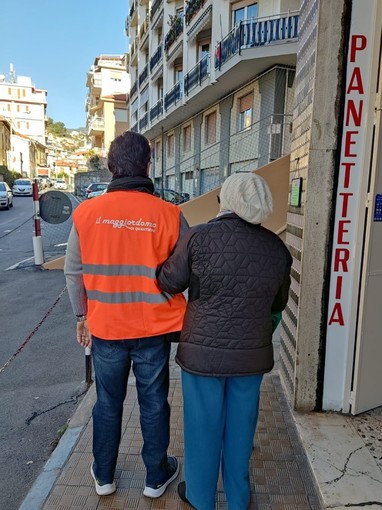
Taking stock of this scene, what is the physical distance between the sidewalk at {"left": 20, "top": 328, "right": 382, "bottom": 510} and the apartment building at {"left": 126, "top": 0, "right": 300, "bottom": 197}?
5801 mm

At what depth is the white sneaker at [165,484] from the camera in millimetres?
2271

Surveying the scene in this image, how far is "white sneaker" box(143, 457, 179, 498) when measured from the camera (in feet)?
7.45

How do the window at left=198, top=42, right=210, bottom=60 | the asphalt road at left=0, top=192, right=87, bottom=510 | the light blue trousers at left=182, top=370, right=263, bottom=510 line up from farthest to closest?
the window at left=198, top=42, right=210, bottom=60
the asphalt road at left=0, top=192, right=87, bottom=510
the light blue trousers at left=182, top=370, right=263, bottom=510

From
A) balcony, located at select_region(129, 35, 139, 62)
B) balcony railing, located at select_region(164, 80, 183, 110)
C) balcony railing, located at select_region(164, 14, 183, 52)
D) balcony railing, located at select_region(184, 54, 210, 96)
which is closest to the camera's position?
balcony railing, located at select_region(184, 54, 210, 96)

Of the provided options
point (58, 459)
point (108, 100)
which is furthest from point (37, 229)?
point (108, 100)

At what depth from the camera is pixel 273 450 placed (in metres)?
2.70

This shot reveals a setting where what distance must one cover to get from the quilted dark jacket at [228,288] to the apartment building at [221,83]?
19.7 feet

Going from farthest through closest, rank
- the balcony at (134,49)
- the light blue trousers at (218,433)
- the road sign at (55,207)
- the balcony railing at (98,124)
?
1. the balcony railing at (98,124)
2. the balcony at (134,49)
3. the road sign at (55,207)
4. the light blue trousers at (218,433)

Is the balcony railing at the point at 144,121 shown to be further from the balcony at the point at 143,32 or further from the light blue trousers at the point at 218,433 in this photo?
the light blue trousers at the point at 218,433

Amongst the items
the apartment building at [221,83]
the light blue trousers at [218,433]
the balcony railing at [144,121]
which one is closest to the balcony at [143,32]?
the apartment building at [221,83]

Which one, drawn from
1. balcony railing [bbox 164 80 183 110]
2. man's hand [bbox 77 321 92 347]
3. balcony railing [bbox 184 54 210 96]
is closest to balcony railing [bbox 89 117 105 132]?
balcony railing [bbox 164 80 183 110]

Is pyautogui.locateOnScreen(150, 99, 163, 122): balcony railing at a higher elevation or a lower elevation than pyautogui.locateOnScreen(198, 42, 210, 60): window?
lower

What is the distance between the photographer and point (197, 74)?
54.5ft

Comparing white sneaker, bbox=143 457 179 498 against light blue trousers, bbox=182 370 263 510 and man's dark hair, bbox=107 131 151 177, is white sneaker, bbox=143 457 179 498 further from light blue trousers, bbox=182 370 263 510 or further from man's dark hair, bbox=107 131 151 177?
man's dark hair, bbox=107 131 151 177
